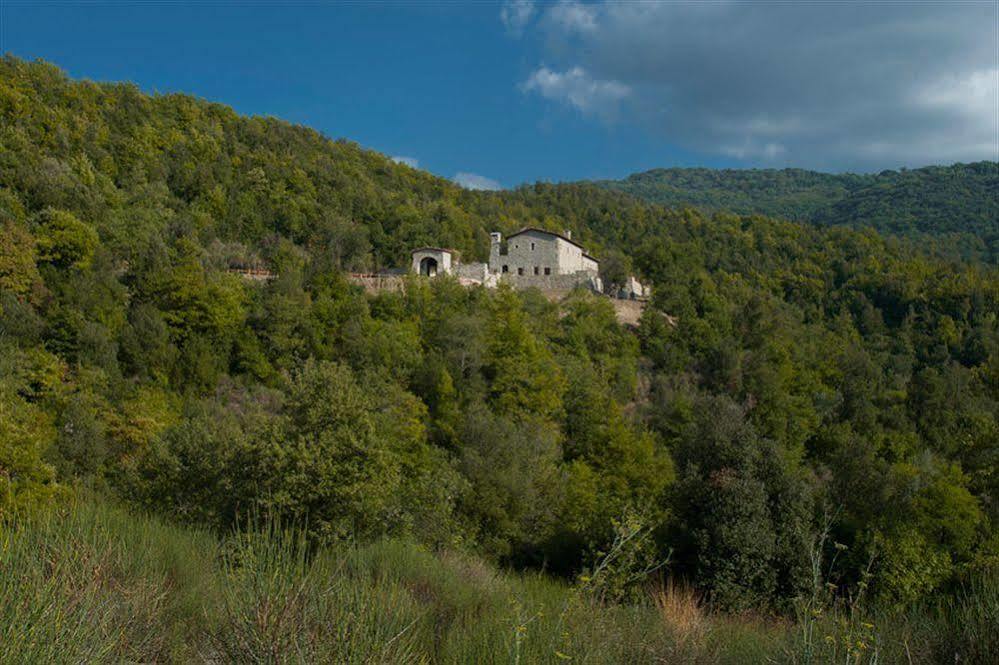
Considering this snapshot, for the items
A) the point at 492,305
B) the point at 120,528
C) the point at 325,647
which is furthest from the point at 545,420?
the point at 325,647

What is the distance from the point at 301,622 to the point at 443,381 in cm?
2619

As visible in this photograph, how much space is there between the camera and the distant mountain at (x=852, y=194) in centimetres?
10438

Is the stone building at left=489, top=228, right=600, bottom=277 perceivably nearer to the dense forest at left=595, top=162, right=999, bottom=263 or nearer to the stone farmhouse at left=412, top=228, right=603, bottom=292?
the stone farmhouse at left=412, top=228, right=603, bottom=292

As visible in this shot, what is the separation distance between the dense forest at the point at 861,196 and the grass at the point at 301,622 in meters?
102

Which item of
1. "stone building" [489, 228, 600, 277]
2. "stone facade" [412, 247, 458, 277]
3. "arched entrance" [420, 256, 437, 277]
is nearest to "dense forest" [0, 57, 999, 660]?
"stone building" [489, 228, 600, 277]

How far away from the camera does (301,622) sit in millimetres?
3277

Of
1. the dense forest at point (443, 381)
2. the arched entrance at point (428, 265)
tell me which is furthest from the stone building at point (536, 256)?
the arched entrance at point (428, 265)

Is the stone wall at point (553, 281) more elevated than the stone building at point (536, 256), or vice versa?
the stone building at point (536, 256)

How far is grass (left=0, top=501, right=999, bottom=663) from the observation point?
3.10m

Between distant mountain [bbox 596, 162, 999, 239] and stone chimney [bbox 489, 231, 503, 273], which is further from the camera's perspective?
distant mountain [bbox 596, 162, 999, 239]

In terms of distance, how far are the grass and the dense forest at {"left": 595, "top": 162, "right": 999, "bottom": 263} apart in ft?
336

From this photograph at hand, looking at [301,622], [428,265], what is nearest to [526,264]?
[428,265]

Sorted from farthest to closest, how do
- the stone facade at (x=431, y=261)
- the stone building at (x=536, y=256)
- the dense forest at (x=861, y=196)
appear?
the dense forest at (x=861, y=196) → the stone building at (x=536, y=256) → the stone facade at (x=431, y=261)

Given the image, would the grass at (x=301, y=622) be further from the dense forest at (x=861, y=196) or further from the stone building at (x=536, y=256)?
the dense forest at (x=861, y=196)
